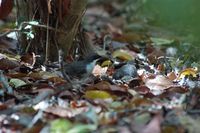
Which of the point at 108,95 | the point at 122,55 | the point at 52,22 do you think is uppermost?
the point at 52,22

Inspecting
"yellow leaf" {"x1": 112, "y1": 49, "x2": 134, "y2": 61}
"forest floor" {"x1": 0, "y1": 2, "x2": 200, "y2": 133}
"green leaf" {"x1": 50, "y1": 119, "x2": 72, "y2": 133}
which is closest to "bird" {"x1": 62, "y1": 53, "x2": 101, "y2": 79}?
"forest floor" {"x1": 0, "y1": 2, "x2": 200, "y2": 133}

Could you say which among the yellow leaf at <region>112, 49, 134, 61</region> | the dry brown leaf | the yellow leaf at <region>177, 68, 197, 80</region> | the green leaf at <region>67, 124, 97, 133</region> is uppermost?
the green leaf at <region>67, 124, 97, 133</region>

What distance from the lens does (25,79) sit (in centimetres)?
229

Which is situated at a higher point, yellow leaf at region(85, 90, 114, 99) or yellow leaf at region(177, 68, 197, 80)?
yellow leaf at region(85, 90, 114, 99)

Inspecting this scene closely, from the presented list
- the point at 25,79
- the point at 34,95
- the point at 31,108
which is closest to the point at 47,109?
the point at 31,108

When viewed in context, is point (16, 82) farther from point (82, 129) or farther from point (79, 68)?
point (82, 129)

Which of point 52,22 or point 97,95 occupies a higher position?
point 52,22

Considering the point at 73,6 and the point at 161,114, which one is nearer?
the point at 161,114

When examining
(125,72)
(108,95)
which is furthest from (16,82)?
(125,72)

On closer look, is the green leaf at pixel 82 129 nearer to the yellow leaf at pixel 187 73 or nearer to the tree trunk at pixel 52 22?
the yellow leaf at pixel 187 73

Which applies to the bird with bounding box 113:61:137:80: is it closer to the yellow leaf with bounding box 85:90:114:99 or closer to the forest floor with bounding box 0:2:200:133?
the forest floor with bounding box 0:2:200:133

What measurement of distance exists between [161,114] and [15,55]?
1.29m

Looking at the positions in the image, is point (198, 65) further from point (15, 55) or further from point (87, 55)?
point (15, 55)

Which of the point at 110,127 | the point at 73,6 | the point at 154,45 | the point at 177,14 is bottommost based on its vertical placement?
the point at 154,45
